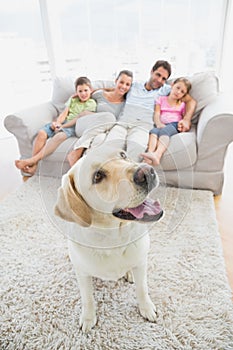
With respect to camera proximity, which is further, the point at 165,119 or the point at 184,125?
the point at 184,125

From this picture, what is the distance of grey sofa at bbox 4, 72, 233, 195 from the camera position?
119 cm

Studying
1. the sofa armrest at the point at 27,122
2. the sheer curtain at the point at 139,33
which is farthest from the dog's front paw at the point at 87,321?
the sheer curtain at the point at 139,33

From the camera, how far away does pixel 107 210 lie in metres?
0.77

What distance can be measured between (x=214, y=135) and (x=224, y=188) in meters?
0.49

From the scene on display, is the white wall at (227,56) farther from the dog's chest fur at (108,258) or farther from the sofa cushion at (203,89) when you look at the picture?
the dog's chest fur at (108,258)

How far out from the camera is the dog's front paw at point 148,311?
1044 millimetres

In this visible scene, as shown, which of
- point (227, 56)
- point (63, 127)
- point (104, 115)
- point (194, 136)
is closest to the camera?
point (104, 115)

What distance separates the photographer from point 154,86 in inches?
77.8

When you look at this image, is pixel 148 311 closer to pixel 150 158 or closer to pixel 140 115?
pixel 150 158

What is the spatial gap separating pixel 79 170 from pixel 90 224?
6.7 inches

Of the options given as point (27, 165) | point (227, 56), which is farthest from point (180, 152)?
point (227, 56)

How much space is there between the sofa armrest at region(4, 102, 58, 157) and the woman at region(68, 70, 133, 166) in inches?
22.1

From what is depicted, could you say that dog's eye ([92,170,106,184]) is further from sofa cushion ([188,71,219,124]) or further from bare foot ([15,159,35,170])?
sofa cushion ([188,71,219,124])

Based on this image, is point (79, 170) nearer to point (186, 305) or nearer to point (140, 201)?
point (140, 201)
